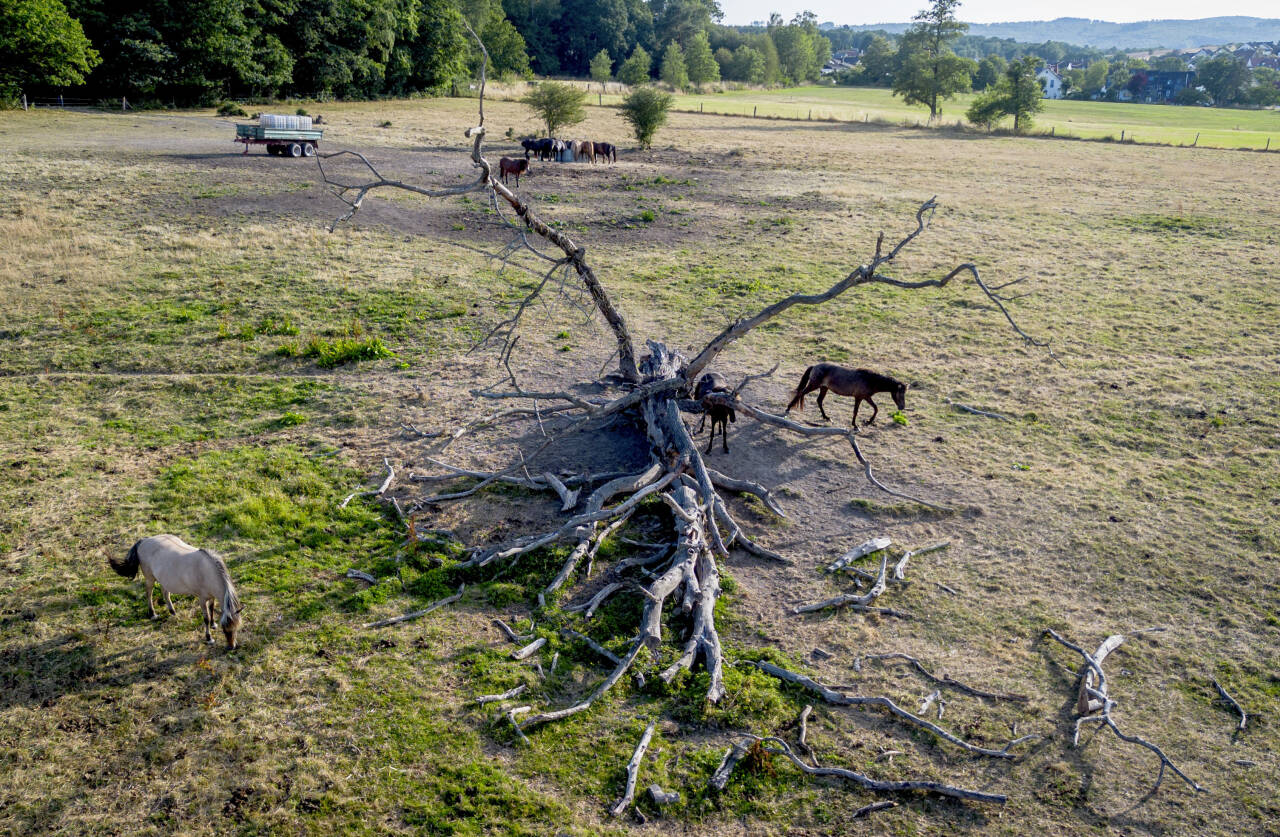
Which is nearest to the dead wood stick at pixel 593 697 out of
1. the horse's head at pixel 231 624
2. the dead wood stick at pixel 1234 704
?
the horse's head at pixel 231 624

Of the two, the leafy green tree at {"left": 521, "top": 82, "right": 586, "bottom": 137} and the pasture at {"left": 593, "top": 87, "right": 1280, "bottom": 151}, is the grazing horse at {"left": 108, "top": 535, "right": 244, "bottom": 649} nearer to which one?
the leafy green tree at {"left": 521, "top": 82, "right": 586, "bottom": 137}

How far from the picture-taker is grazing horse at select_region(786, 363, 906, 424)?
10.0 meters

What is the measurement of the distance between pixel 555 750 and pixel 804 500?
14.0 ft

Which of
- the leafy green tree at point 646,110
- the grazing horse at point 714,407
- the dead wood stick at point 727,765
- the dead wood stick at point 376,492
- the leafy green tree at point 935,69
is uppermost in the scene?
the leafy green tree at point 935,69

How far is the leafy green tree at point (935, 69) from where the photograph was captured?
183ft

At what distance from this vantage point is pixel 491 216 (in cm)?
2052

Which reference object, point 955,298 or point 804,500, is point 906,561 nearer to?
point 804,500

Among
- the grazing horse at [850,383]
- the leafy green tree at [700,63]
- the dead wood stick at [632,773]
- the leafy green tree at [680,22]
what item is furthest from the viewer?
the leafy green tree at [680,22]

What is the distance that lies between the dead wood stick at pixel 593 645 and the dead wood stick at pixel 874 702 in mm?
1059

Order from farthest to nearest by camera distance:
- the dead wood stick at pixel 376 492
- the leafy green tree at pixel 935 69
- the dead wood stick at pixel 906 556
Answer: the leafy green tree at pixel 935 69 < the dead wood stick at pixel 376 492 < the dead wood stick at pixel 906 556

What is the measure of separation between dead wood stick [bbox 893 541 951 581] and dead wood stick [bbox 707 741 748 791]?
2653mm

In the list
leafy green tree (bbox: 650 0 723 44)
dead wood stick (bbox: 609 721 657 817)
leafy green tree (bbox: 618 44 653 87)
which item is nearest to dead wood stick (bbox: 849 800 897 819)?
dead wood stick (bbox: 609 721 657 817)

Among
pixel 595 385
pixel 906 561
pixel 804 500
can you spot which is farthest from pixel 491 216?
pixel 906 561

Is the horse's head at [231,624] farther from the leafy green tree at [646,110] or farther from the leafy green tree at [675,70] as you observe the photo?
the leafy green tree at [675,70]
